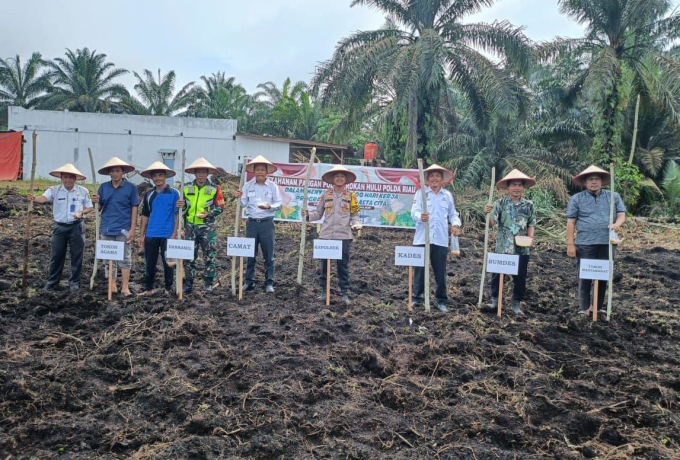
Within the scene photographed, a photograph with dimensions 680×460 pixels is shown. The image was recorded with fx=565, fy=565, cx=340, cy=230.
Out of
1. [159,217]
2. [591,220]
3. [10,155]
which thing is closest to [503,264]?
[591,220]

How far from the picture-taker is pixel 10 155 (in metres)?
23.3

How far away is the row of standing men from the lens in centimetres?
638

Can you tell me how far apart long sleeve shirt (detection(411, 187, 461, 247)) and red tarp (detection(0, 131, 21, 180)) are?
2193cm

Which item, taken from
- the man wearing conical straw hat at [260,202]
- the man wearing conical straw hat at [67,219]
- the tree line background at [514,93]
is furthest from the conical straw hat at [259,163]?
the tree line background at [514,93]

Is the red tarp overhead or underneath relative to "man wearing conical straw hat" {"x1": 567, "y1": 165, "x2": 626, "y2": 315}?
overhead

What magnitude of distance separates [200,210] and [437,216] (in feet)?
9.07

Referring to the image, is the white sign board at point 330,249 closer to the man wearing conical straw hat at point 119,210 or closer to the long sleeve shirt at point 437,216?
the long sleeve shirt at point 437,216

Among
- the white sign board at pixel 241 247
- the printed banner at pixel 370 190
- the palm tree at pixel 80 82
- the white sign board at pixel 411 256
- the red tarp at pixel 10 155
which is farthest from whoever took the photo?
the palm tree at pixel 80 82

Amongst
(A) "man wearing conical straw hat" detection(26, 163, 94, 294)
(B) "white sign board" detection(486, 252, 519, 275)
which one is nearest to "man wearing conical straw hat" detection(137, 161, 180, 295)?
(A) "man wearing conical straw hat" detection(26, 163, 94, 294)

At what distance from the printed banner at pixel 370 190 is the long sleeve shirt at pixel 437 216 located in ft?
19.6

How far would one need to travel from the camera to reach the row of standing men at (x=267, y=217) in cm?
638

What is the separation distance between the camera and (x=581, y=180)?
256 inches

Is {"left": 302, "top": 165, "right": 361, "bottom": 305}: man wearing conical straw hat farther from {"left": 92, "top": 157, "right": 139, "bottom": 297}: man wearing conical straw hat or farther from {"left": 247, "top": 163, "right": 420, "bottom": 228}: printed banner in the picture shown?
{"left": 247, "top": 163, "right": 420, "bottom": 228}: printed banner

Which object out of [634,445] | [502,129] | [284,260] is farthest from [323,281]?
[502,129]
